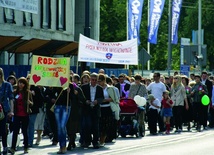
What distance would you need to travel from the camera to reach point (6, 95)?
17062 millimetres

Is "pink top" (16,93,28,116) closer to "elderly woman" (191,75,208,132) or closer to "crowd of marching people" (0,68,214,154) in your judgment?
"crowd of marching people" (0,68,214,154)

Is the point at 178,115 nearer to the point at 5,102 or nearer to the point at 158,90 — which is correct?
the point at 158,90

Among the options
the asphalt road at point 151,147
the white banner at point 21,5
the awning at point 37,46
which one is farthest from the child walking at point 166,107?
the white banner at point 21,5

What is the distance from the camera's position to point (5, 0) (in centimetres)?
3444

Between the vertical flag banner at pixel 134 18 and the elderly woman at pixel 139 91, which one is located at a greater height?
the vertical flag banner at pixel 134 18

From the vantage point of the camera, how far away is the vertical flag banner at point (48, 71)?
19.0 m

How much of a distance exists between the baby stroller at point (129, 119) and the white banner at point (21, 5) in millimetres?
12182

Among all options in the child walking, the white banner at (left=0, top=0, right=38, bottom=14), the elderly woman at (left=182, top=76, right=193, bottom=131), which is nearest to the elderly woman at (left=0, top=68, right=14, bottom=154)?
the child walking

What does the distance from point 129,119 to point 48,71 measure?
4888 mm

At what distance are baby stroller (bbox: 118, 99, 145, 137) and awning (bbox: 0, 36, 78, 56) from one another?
6.97 m

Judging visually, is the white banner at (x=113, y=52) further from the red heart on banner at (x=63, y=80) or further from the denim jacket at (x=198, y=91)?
the red heart on banner at (x=63, y=80)

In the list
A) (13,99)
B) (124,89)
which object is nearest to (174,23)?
(124,89)

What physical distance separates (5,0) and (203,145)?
15.9m

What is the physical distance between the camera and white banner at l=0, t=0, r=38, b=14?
3450 cm
